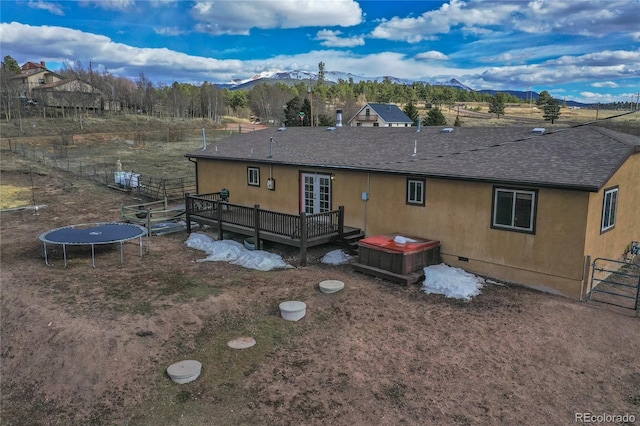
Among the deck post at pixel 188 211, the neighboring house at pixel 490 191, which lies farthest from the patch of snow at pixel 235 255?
the neighboring house at pixel 490 191

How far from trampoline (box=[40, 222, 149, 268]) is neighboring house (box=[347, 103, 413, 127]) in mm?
45178

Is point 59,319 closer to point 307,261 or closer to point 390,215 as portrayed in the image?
point 307,261

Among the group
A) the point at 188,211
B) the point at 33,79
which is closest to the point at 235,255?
the point at 188,211

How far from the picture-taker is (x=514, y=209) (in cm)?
1076

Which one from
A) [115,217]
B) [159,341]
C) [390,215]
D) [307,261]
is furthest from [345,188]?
[115,217]

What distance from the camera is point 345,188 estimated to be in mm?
14289

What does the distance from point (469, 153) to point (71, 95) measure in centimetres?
6349

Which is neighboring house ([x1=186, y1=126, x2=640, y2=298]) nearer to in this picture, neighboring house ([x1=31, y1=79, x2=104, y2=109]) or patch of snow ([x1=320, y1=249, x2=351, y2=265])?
patch of snow ([x1=320, y1=249, x2=351, y2=265])

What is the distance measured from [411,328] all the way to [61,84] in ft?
248

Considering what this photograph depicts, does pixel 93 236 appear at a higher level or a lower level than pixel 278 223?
lower

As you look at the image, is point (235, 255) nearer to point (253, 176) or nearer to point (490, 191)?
point (253, 176)

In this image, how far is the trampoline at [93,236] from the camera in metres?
12.8

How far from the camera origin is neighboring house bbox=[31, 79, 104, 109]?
200 feet

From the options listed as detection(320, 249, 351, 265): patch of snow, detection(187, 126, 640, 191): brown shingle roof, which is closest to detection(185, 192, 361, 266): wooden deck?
detection(320, 249, 351, 265): patch of snow
